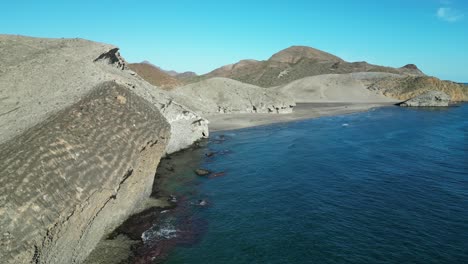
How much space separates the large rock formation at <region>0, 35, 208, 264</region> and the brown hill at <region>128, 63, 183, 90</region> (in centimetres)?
6623

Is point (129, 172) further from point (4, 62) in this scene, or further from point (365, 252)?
point (4, 62)

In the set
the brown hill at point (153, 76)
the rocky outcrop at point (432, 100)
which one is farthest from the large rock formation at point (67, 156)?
the rocky outcrop at point (432, 100)

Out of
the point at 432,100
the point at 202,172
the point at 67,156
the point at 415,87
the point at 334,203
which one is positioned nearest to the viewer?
the point at 67,156

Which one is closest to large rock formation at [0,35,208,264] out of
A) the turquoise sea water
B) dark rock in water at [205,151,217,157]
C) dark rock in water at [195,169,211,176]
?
the turquoise sea water

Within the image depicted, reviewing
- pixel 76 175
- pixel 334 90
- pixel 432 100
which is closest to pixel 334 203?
pixel 76 175

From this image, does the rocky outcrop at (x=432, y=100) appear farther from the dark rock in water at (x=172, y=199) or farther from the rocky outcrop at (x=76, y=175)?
the rocky outcrop at (x=76, y=175)

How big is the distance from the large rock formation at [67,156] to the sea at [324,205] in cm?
387

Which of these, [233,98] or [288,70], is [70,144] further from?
[288,70]

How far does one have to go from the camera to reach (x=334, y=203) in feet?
85.2

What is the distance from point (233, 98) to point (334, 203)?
5980 cm

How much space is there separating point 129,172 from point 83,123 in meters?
3.96

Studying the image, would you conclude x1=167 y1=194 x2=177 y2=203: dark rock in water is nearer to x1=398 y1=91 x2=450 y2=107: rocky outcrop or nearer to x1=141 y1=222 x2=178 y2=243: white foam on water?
x1=141 y1=222 x2=178 y2=243: white foam on water

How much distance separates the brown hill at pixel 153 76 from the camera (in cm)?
10031

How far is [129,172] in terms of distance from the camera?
21.4 metres
